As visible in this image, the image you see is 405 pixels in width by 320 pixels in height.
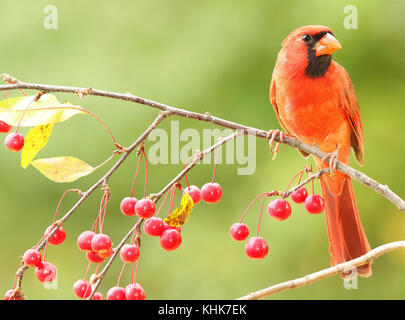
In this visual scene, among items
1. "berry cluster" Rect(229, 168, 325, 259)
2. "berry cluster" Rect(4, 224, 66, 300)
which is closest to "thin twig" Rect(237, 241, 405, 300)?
"berry cluster" Rect(229, 168, 325, 259)

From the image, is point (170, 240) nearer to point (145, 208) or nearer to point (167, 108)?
point (145, 208)

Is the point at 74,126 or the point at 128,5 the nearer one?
the point at 74,126

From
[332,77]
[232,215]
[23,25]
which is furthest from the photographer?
[23,25]

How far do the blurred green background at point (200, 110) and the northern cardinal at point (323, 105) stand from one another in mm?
553

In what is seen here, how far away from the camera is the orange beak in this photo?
1696 millimetres

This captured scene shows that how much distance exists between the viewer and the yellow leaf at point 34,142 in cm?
118

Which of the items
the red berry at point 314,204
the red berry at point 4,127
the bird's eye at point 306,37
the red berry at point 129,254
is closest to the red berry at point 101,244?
the red berry at point 129,254

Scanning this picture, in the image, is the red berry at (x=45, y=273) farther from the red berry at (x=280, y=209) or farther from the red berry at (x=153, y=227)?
the red berry at (x=280, y=209)

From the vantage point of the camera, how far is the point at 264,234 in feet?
8.53

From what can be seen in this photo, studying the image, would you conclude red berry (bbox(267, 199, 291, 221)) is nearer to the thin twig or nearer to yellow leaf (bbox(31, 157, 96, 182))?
the thin twig

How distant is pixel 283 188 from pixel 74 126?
1.14 meters

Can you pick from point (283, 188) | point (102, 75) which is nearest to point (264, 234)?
point (283, 188)

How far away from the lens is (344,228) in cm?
190
